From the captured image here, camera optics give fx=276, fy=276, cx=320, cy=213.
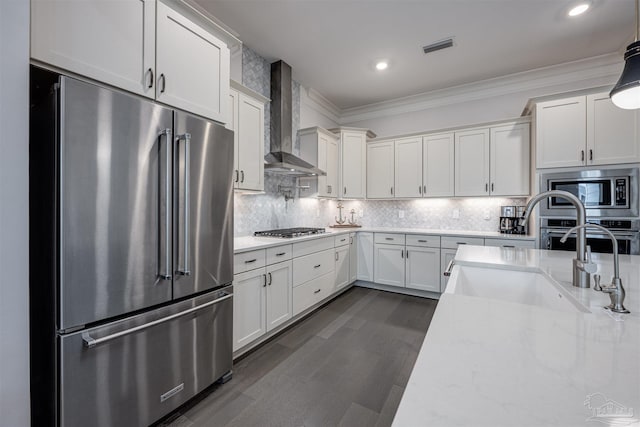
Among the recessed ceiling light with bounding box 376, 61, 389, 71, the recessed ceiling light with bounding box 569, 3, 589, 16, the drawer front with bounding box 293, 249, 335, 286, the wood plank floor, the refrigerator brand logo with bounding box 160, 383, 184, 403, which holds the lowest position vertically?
the wood plank floor

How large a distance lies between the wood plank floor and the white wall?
803 millimetres

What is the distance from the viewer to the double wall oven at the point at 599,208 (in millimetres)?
2689

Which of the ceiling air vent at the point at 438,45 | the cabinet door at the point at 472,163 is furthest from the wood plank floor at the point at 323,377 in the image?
the ceiling air vent at the point at 438,45

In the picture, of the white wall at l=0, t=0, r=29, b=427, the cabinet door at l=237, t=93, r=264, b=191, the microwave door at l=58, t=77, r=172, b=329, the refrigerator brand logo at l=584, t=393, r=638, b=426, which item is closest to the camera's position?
the refrigerator brand logo at l=584, t=393, r=638, b=426

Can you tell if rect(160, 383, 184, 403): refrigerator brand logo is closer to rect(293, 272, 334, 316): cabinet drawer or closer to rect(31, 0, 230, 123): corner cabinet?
rect(293, 272, 334, 316): cabinet drawer

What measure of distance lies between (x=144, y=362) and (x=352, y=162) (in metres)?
3.64

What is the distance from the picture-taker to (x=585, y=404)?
17.9 inches

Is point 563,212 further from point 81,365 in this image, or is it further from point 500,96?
point 81,365

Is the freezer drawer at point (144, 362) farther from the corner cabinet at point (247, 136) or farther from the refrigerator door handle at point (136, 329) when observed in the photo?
the corner cabinet at point (247, 136)

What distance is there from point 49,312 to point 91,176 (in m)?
0.62

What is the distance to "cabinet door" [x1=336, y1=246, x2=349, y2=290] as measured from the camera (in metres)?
3.71

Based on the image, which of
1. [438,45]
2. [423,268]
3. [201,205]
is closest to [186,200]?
[201,205]

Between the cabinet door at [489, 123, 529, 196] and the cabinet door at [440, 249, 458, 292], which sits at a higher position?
the cabinet door at [489, 123, 529, 196]

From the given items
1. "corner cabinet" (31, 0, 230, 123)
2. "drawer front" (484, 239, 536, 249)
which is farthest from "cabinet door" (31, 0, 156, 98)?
"drawer front" (484, 239, 536, 249)
